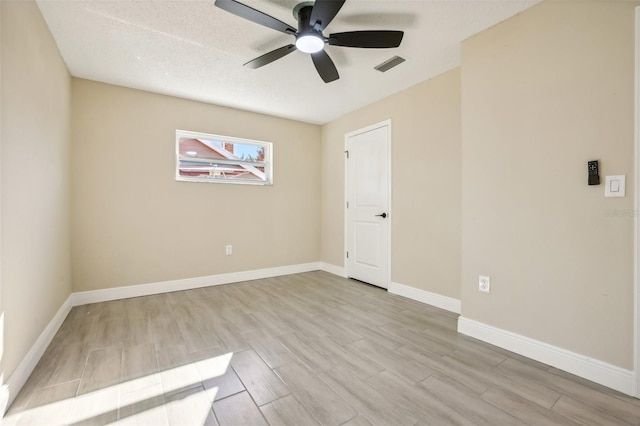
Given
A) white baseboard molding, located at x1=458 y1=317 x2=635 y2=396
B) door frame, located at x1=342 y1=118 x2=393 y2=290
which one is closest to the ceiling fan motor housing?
door frame, located at x1=342 y1=118 x2=393 y2=290

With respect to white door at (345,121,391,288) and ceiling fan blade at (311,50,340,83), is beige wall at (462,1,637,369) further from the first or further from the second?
white door at (345,121,391,288)

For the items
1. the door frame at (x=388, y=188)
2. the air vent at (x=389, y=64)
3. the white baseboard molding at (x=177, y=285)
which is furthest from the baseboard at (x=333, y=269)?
the air vent at (x=389, y=64)

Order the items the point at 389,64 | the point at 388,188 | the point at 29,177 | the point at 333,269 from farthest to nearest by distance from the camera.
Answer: the point at 333,269 < the point at 388,188 < the point at 389,64 < the point at 29,177

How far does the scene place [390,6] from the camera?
6.36ft

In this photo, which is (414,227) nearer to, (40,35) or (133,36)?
(133,36)

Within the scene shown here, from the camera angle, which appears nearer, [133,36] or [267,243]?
[133,36]

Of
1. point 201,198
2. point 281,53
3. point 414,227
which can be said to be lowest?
point 414,227

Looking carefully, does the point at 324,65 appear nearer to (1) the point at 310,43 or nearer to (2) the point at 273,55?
(1) the point at 310,43

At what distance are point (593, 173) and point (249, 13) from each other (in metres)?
2.38

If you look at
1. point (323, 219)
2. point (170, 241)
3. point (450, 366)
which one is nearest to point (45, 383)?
point (170, 241)

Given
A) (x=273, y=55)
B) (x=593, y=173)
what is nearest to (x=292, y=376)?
(x=593, y=173)

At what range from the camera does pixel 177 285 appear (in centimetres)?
355

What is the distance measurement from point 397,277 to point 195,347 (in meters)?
2.36

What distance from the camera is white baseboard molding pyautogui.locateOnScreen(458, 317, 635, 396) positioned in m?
1.61
